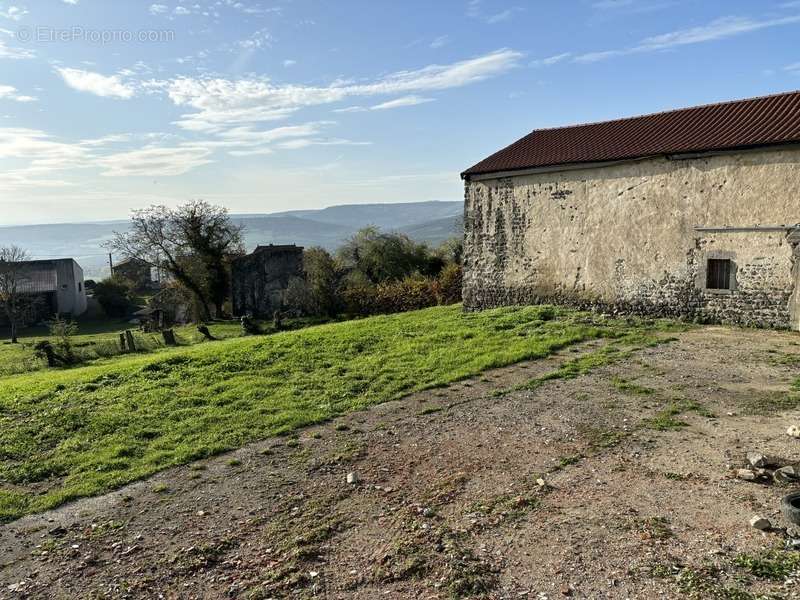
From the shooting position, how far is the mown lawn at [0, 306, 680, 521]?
791cm

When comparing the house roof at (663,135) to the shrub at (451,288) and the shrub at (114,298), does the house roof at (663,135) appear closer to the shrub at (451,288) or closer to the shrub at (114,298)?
the shrub at (451,288)

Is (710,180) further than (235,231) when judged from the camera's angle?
No

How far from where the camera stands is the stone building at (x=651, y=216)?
1348 centimetres

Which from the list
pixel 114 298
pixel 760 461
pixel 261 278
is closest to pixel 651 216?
pixel 760 461

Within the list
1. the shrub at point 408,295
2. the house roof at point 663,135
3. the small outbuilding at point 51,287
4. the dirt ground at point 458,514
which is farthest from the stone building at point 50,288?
the dirt ground at point 458,514

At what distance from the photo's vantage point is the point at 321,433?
27.9 ft

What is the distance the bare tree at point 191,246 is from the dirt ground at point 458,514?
3010 cm

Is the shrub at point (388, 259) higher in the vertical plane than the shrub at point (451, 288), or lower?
higher

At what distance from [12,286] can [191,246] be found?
41.5 ft

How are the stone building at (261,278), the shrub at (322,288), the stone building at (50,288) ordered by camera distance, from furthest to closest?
the stone building at (50,288)
the stone building at (261,278)
the shrub at (322,288)

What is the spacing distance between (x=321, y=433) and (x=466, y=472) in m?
2.67

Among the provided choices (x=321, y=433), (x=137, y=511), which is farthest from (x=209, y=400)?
(x=137, y=511)

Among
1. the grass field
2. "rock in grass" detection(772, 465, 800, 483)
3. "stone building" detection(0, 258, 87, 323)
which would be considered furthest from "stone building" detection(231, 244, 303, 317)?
"rock in grass" detection(772, 465, 800, 483)

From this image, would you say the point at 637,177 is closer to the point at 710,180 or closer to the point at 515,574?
the point at 710,180
